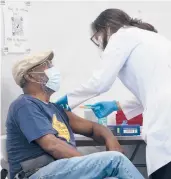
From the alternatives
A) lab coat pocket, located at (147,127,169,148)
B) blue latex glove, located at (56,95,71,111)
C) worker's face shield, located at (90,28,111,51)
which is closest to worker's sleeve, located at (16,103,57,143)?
blue latex glove, located at (56,95,71,111)

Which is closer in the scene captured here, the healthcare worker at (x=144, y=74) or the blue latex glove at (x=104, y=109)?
the healthcare worker at (x=144, y=74)

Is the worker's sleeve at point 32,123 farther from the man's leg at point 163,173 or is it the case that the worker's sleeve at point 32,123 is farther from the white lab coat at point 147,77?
the man's leg at point 163,173

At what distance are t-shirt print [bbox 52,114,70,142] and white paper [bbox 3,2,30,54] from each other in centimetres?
76

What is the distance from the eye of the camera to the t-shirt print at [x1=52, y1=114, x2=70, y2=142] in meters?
1.98

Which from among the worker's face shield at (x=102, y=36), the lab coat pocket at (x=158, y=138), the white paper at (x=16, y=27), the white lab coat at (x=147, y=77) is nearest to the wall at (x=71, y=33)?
the white paper at (x=16, y=27)

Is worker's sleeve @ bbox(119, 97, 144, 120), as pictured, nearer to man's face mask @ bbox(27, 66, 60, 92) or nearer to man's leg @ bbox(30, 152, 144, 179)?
man's face mask @ bbox(27, 66, 60, 92)

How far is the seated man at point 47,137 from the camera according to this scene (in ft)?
5.52

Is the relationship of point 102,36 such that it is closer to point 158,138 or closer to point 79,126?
point 79,126

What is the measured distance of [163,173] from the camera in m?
1.82

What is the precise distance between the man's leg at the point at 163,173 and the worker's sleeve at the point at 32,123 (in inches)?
21.2

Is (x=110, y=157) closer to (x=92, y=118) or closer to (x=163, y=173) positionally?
(x=163, y=173)

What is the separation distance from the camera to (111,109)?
2.29m

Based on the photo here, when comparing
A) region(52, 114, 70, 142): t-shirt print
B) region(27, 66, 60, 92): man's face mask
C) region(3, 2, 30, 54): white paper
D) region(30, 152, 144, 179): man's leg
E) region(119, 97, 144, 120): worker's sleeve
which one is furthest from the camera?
region(3, 2, 30, 54): white paper

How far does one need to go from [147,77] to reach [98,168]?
0.54m
